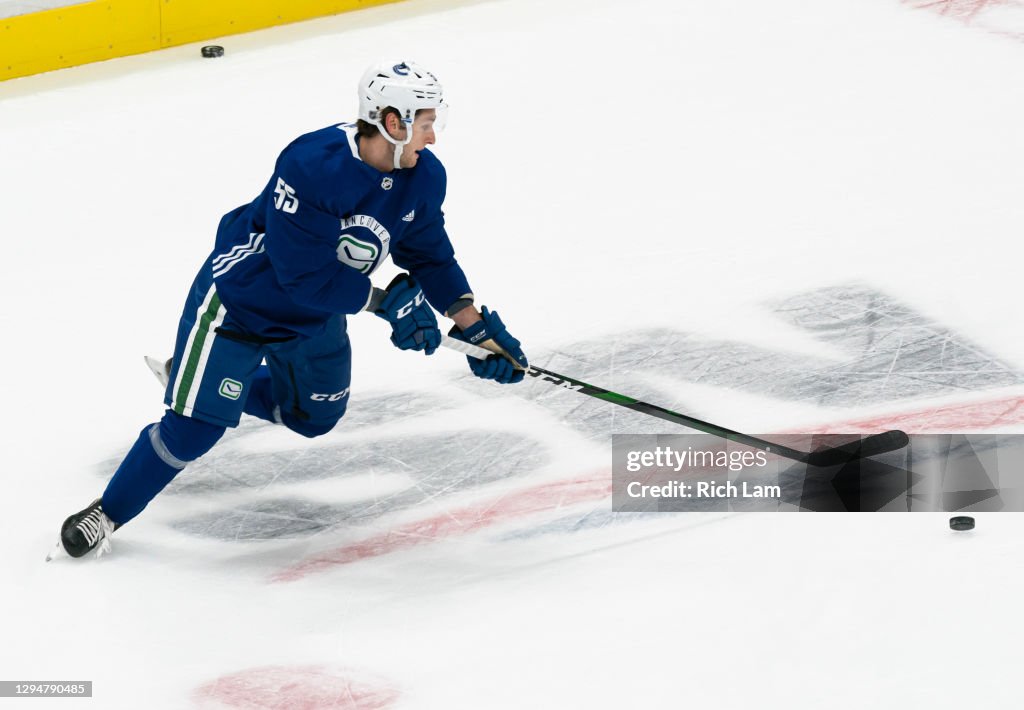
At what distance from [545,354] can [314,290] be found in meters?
1.19

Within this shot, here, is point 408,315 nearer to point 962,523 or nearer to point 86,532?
point 86,532

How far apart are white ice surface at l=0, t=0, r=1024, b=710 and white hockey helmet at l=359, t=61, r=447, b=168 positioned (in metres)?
0.99

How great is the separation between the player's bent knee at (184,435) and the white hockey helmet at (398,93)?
30.1 inches

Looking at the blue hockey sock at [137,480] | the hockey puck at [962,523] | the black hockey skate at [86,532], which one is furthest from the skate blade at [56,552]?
the hockey puck at [962,523]

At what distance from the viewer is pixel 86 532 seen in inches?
142

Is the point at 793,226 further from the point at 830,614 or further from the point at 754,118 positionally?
the point at 830,614

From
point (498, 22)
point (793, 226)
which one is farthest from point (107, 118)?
point (793, 226)

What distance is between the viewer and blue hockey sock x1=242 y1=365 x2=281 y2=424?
3.92 meters

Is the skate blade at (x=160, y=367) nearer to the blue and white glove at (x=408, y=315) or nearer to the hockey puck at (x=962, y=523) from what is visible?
the blue and white glove at (x=408, y=315)

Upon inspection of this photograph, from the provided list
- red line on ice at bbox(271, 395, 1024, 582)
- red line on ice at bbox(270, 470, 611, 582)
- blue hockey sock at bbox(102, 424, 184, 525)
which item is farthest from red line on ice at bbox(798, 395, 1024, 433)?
blue hockey sock at bbox(102, 424, 184, 525)

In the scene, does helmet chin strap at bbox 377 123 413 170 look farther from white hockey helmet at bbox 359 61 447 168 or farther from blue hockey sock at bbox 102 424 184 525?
blue hockey sock at bbox 102 424 184 525

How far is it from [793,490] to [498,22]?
332 centimetres

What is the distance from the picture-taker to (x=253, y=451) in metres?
4.14

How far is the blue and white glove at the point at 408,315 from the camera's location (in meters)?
3.42
